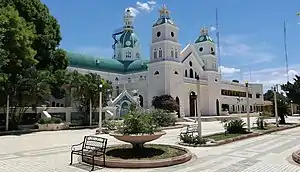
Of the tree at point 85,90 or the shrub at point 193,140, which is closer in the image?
the shrub at point 193,140

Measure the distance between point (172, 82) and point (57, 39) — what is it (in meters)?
16.7

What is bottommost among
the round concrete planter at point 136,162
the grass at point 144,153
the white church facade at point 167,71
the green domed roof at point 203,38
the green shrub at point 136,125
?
the round concrete planter at point 136,162

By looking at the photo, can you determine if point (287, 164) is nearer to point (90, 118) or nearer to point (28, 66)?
point (28, 66)

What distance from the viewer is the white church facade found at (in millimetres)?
39000

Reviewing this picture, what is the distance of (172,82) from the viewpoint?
38750mm

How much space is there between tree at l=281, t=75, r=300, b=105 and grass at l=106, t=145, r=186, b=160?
108 feet

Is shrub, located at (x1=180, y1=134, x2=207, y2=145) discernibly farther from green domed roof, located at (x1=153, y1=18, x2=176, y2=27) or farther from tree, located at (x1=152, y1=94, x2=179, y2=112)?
green domed roof, located at (x1=153, y1=18, x2=176, y2=27)

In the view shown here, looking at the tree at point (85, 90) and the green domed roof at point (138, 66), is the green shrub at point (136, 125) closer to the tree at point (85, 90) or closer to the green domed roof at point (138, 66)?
the tree at point (85, 90)

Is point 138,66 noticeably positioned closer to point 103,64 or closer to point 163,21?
point 103,64

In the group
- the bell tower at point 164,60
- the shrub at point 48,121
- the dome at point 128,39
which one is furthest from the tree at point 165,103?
the dome at point 128,39

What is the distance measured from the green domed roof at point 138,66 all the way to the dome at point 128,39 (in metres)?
7.58

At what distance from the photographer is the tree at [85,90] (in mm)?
25922

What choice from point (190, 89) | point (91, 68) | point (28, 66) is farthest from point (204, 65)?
point (28, 66)

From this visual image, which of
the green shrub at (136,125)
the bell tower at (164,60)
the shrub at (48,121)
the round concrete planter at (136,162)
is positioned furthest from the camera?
the bell tower at (164,60)
